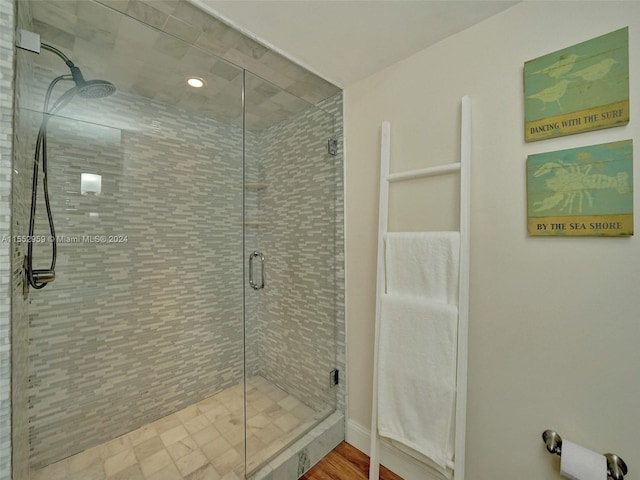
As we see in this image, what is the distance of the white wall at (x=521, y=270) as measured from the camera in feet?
3.01

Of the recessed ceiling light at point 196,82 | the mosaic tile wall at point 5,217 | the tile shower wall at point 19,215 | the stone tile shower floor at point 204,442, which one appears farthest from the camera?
the recessed ceiling light at point 196,82

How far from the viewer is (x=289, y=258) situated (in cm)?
194

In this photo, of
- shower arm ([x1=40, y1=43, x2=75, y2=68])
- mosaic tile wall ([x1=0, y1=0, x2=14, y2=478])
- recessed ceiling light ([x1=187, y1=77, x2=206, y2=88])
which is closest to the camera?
mosaic tile wall ([x1=0, y1=0, x2=14, y2=478])

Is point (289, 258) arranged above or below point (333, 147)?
below

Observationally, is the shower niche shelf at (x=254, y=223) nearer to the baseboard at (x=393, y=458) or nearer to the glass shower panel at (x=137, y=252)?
the glass shower panel at (x=137, y=252)

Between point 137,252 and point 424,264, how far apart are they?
5.60ft

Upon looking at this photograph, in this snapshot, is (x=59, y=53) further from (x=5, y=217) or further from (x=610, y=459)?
Answer: (x=610, y=459)

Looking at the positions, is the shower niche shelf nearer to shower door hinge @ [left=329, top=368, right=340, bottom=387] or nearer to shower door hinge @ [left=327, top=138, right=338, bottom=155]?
shower door hinge @ [left=327, top=138, right=338, bottom=155]

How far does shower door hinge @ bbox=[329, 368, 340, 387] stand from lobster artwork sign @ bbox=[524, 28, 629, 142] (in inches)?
65.2

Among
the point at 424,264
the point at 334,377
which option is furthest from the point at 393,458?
the point at 424,264

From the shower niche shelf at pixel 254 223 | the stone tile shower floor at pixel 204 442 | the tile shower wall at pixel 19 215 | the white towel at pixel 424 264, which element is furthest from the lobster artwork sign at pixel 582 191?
the tile shower wall at pixel 19 215

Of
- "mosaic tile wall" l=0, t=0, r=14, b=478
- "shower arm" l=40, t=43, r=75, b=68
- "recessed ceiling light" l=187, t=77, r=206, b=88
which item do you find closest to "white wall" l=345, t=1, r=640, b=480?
"recessed ceiling light" l=187, t=77, r=206, b=88

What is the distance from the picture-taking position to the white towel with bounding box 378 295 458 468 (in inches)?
46.7

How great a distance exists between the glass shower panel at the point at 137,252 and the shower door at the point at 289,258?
0.14m
